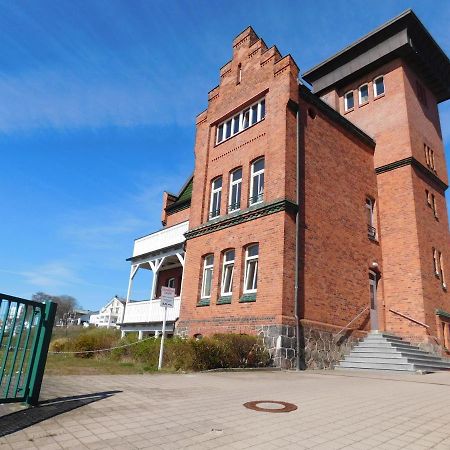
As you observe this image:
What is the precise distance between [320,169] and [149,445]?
47.3ft

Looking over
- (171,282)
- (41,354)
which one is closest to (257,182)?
(171,282)

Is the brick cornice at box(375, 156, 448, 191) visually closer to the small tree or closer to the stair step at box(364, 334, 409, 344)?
the stair step at box(364, 334, 409, 344)

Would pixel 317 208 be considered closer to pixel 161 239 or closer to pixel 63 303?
pixel 161 239

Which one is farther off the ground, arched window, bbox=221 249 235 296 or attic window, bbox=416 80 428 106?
attic window, bbox=416 80 428 106

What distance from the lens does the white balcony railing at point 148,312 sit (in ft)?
62.6

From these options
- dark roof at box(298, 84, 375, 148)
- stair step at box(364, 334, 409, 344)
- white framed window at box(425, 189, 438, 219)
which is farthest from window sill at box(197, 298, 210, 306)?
white framed window at box(425, 189, 438, 219)

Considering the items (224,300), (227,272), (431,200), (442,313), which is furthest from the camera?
(431,200)

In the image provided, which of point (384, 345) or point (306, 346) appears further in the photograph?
point (384, 345)

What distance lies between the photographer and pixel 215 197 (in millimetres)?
18500

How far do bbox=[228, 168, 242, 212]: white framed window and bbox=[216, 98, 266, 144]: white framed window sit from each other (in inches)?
81.8

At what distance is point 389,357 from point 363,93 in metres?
15.7

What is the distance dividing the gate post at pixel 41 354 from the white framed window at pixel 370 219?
1597 cm

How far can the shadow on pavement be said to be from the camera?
13.9 ft

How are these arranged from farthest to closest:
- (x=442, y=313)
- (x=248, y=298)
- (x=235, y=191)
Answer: (x=442, y=313) < (x=235, y=191) < (x=248, y=298)
